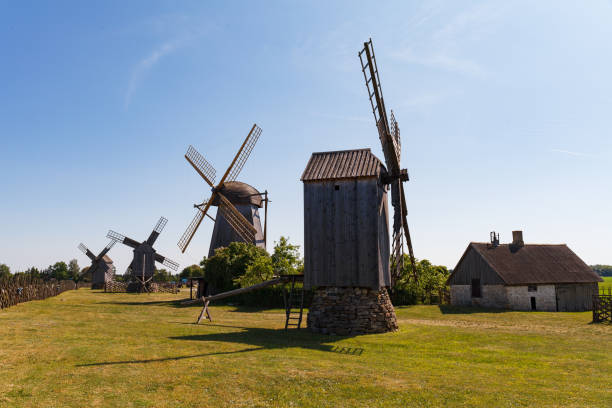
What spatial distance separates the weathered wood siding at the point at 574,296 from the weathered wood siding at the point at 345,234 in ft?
59.2

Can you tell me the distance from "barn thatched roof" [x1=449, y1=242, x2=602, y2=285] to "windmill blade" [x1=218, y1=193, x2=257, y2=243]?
68.5ft

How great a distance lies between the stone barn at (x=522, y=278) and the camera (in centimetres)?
2748

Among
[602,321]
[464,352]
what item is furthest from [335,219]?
[602,321]

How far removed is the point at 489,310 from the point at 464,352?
16786 mm

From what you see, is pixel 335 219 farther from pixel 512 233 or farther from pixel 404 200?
pixel 512 233

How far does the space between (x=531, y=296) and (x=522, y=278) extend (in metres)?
1.38

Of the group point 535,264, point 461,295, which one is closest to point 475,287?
point 461,295

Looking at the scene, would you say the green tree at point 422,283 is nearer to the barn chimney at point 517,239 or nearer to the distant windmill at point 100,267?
the barn chimney at point 517,239

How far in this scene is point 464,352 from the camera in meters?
12.5

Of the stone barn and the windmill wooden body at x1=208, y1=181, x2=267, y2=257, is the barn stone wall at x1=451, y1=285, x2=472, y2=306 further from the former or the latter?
the windmill wooden body at x1=208, y1=181, x2=267, y2=257

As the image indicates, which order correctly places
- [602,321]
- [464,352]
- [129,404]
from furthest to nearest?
[602,321] → [464,352] → [129,404]

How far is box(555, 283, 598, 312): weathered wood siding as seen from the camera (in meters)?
27.6

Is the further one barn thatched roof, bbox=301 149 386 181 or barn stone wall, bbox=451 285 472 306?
barn stone wall, bbox=451 285 472 306

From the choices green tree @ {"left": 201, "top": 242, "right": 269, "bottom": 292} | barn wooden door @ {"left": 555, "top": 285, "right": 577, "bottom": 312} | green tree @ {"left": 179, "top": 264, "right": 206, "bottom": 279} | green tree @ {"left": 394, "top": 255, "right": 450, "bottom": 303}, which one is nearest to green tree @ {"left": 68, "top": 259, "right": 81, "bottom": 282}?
green tree @ {"left": 179, "top": 264, "right": 206, "bottom": 279}
